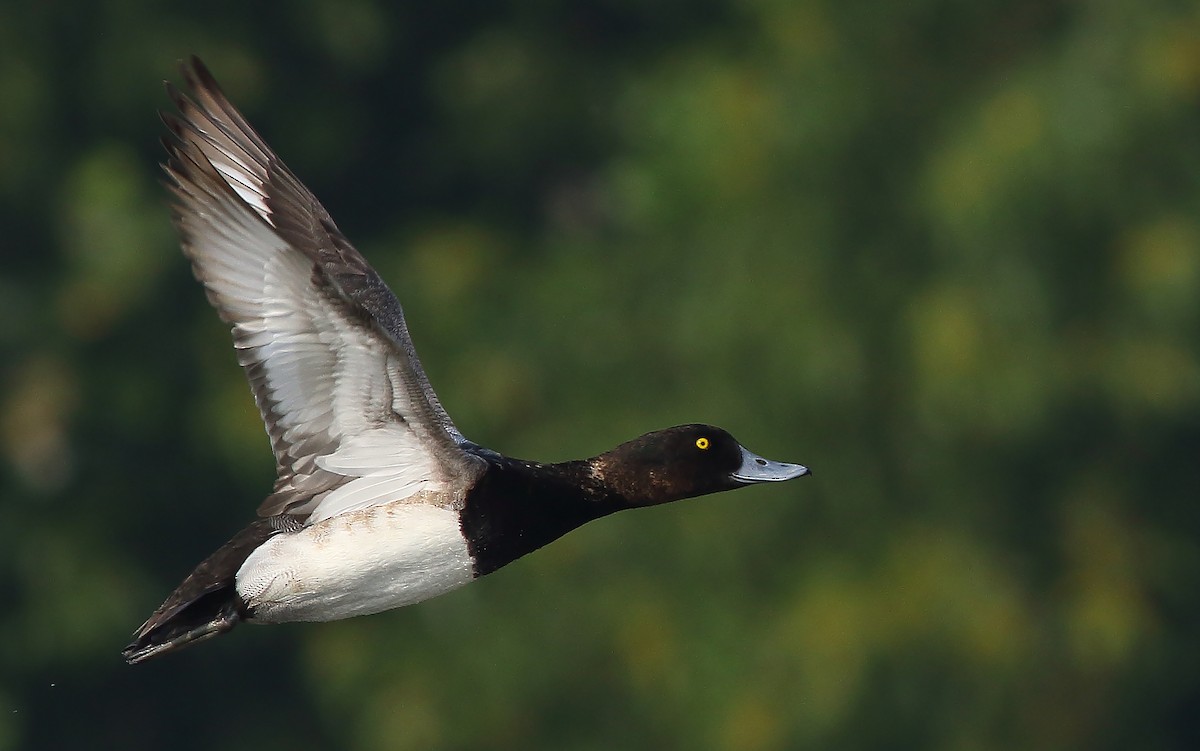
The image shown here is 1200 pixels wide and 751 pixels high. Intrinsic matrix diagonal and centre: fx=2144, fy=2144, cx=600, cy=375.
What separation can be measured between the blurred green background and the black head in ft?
17.9

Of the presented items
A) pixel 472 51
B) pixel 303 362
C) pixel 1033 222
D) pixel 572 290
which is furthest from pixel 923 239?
pixel 303 362

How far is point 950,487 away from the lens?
12.5 m

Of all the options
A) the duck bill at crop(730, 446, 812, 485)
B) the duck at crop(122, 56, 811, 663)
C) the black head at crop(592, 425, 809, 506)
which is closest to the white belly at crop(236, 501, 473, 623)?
the duck at crop(122, 56, 811, 663)

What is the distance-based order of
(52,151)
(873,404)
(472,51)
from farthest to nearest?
(472,51), (52,151), (873,404)

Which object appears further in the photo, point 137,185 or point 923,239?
point 137,185

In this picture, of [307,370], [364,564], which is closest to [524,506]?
[364,564]

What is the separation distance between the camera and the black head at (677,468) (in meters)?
5.92

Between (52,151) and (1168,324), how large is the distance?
7.59 metres

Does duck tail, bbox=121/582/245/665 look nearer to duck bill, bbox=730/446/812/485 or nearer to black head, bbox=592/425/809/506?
black head, bbox=592/425/809/506

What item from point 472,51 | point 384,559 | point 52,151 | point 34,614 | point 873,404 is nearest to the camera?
point 384,559

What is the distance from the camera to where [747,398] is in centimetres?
1188

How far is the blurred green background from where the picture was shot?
11.7m

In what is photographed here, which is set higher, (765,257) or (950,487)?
(765,257)

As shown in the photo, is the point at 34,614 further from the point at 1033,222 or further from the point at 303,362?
the point at 303,362
